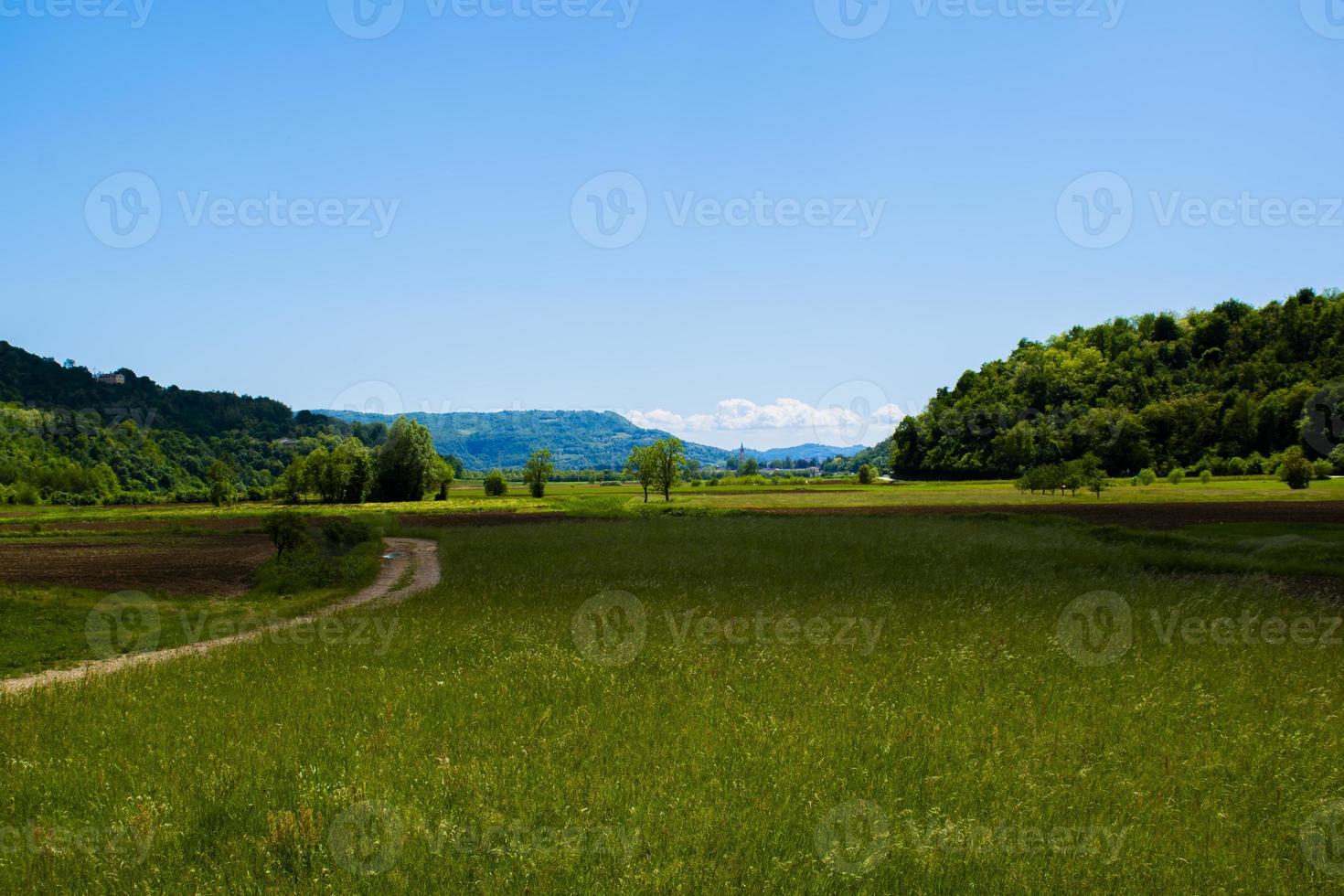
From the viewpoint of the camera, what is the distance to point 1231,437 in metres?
117

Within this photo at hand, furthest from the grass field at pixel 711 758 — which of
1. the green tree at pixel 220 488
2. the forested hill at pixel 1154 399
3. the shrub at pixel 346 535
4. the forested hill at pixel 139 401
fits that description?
the forested hill at pixel 139 401

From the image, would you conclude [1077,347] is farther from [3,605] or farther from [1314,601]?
[3,605]

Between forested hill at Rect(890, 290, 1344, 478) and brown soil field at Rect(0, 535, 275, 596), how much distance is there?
114546mm

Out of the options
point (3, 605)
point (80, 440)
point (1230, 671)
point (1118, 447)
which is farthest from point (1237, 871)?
point (80, 440)

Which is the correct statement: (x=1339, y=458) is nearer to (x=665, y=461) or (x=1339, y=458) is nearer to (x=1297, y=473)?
(x=1297, y=473)

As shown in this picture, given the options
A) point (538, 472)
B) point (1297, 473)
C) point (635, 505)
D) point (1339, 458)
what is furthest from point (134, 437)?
point (1339, 458)

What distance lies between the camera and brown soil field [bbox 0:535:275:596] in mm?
27406

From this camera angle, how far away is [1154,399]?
476 ft

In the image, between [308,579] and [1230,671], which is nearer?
[1230,671]

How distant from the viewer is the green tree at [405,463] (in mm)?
94688

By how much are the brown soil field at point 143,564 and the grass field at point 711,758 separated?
54.1ft

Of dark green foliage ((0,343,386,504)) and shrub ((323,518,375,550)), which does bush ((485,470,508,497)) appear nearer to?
dark green foliage ((0,343,386,504))

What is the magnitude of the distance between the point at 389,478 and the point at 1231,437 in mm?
131376

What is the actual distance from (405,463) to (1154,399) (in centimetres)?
14233
